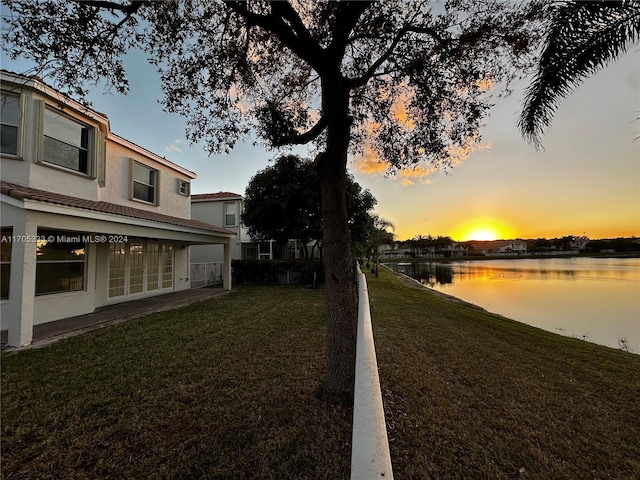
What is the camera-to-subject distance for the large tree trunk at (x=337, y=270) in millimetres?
3207

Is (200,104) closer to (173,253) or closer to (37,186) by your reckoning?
(37,186)

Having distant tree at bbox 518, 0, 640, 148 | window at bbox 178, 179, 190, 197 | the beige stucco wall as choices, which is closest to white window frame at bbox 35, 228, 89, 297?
the beige stucco wall

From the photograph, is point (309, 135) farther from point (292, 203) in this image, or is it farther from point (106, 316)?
point (292, 203)

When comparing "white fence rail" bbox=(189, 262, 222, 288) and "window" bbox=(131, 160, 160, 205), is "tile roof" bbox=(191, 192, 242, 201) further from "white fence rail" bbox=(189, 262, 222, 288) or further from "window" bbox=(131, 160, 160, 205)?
"window" bbox=(131, 160, 160, 205)

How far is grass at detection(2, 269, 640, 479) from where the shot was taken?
2.42 metres

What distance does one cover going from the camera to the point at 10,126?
654 centimetres

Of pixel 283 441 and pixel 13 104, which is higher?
pixel 13 104

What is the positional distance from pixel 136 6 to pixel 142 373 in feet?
17.7

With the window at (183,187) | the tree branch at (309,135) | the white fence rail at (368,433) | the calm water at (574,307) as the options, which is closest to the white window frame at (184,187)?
the window at (183,187)

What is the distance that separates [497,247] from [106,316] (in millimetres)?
125926

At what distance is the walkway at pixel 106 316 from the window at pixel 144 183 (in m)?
4.22

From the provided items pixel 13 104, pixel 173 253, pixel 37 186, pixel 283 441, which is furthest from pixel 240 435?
pixel 173 253

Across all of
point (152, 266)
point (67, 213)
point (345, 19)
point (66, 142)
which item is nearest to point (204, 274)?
point (152, 266)

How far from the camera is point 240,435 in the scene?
9.04ft
